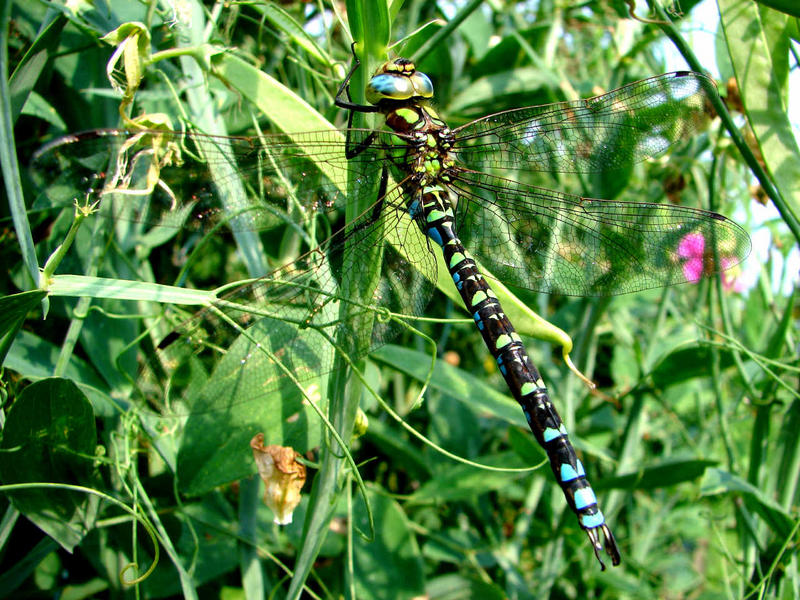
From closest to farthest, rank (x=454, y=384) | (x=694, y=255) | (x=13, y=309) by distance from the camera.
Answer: (x=13, y=309)
(x=694, y=255)
(x=454, y=384)

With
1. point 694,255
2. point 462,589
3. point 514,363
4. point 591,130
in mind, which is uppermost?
point 591,130

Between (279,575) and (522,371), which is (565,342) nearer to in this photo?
(522,371)

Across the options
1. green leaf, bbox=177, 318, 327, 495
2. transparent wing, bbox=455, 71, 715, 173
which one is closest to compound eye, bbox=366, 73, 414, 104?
transparent wing, bbox=455, 71, 715, 173

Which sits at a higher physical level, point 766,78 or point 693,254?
point 766,78

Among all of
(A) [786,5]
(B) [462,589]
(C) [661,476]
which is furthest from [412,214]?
(B) [462,589]

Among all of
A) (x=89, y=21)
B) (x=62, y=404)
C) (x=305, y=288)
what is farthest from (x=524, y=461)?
(x=89, y=21)

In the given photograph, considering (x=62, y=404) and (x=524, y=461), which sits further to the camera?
(x=524, y=461)

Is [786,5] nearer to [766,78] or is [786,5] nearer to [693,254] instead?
[766,78]
